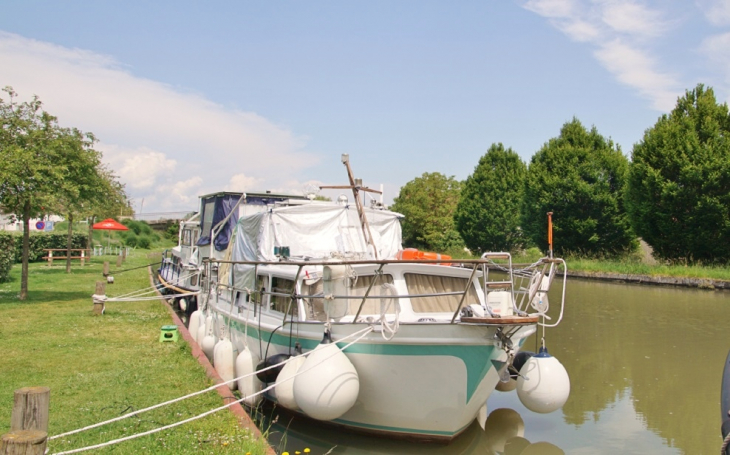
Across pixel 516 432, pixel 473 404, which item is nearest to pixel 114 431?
pixel 473 404

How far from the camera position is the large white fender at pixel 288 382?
7887mm

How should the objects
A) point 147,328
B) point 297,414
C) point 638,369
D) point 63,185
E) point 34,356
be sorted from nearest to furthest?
point 297,414, point 34,356, point 638,369, point 147,328, point 63,185

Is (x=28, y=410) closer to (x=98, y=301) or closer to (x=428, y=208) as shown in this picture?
(x=98, y=301)

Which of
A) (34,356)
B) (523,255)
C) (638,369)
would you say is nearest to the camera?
(34,356)

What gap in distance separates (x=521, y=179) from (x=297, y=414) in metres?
40.8

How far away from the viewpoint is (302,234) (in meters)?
11.5

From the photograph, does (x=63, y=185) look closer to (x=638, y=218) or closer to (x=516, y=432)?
(x=516, y=432)

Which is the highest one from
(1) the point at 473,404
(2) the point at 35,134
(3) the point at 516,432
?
(2) the point at 35,134

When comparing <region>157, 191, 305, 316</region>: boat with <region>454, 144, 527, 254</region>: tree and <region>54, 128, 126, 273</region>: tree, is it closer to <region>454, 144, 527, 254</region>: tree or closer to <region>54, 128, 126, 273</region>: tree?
<region>54, 128, 126, 273</region>: tree

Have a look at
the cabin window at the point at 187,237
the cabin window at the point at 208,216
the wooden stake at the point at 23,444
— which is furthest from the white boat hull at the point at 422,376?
the cabin window at the point at 187,237

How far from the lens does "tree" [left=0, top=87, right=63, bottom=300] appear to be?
13836 mm

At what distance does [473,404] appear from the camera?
8023 millimetres

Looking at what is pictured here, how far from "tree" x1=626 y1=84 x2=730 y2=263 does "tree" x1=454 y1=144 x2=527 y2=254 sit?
491 inches

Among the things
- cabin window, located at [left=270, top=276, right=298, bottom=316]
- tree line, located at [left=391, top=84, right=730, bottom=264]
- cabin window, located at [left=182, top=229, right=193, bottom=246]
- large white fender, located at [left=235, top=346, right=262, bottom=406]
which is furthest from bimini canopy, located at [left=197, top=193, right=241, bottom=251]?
tree line, located at [left=391, top=84, right=730, bottom=264]
